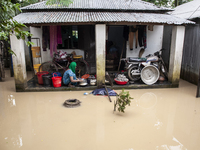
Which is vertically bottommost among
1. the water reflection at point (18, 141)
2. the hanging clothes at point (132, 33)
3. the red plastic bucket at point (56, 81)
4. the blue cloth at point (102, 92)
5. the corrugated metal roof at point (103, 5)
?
the water reflection at point (18, 141)

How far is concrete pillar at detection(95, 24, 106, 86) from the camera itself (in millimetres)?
6398

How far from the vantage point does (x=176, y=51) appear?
6812mm

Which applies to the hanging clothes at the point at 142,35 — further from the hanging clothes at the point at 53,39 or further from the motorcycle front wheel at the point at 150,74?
the hanging clothes at the point at 53,39

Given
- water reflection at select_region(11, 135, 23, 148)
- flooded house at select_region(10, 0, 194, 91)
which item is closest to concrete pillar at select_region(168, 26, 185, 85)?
flooded house at select_region(10, 0, 194, 91)

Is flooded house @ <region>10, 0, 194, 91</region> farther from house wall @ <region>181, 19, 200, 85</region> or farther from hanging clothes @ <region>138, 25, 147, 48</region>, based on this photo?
house wall @ <region>181, 19, 200, 85</region>

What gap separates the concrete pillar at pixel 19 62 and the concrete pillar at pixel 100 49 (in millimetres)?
3055

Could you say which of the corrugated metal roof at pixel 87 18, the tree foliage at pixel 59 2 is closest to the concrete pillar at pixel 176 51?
the corrugated metal roof at pixel 87 18

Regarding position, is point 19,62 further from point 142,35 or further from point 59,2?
point 142,35

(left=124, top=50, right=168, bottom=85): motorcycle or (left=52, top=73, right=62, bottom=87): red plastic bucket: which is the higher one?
(left=124, top=50, right=168, bottom=85): motorcycle

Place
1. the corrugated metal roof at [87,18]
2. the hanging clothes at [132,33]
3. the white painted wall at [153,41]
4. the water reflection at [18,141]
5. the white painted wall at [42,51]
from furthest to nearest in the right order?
the white painted wall at [153,41] < the white painted wall at [42,51] < the hanging clothes at [132,33] < the corrugated metal roof at [87,18] < the water reflection at [18,141]

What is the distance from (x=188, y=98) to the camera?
5.96 m

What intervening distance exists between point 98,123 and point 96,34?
3.67 metres

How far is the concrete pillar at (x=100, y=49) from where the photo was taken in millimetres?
6398

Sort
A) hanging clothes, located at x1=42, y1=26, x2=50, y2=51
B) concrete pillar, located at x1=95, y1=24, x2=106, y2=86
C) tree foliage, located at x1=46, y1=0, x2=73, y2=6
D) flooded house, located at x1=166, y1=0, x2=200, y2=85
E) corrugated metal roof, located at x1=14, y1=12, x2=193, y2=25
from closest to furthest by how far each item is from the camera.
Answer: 1. corrugated metal roof, located at x1=14, y1=12, x2=193, y2=25
2. concrete pillar, located at x1=95, y1=24, x2=106, y2=86
3. tree foliage, located at x1=46, y1=0, x2=73, y2=6
4. flooded house, located at x1=166, y1=0, x2=200, y2=85
5. hanging clothes, located at x1=42, y1=26, x2=50, y2=51
